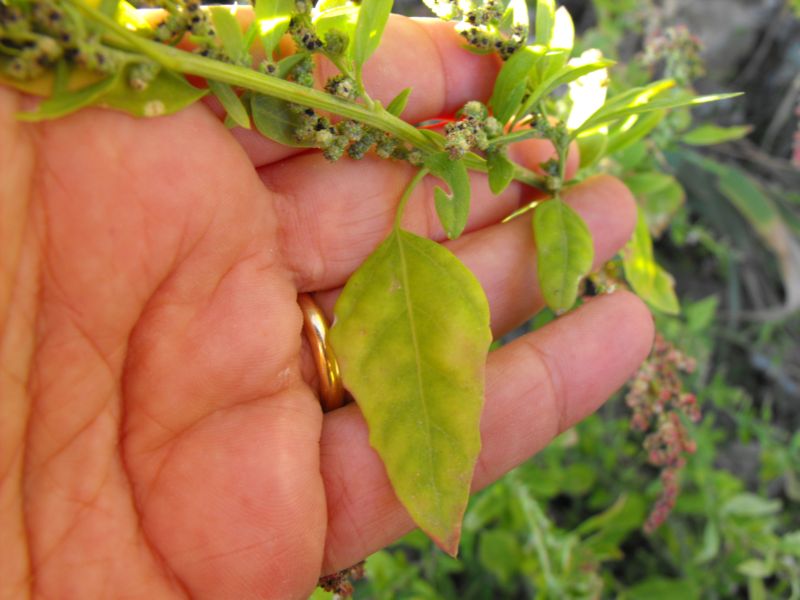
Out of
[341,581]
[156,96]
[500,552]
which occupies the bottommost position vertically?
[500,552]

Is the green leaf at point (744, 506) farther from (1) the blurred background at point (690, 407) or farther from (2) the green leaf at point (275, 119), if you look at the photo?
(2) the green leaf at point (275, 119)

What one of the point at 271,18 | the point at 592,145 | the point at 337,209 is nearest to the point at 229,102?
the point at 271,18

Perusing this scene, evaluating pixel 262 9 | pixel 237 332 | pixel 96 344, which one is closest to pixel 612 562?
pixel 237 332

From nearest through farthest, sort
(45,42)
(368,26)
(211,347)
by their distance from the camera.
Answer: (45,42), (368,26), (211,347)

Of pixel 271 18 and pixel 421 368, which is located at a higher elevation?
pixel 271 18

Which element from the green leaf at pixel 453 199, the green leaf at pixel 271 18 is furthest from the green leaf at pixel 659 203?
the green leaf at pixel 271 18

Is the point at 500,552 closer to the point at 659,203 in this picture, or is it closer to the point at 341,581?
the point at 341,581

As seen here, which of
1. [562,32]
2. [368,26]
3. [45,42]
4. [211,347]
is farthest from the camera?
[562,32]
